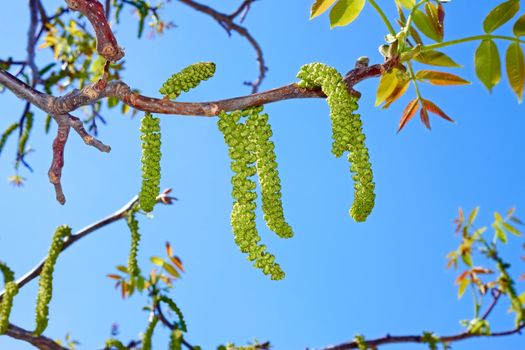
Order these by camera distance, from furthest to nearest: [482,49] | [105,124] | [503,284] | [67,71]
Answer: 1. [67,71]
2. [105,124]
3. [503,284]
4. [482,49]

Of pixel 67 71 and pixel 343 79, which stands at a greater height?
pixel 67 71

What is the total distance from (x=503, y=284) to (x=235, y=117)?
2285 mm

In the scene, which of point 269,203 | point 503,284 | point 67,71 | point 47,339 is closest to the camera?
point 269,203

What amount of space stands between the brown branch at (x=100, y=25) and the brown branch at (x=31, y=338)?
171 cm

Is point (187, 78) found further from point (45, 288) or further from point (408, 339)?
point (408, 339)

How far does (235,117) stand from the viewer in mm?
1411

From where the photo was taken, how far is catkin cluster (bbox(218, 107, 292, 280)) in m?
1.39

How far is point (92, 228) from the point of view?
3.20 meters

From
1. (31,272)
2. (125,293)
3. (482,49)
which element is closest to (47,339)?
(31,272)

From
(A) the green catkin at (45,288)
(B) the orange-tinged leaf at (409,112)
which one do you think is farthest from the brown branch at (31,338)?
(B) the orange-tinged leaf at (409,112)

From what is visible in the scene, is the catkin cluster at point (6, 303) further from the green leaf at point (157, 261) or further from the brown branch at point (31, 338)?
the green leaf at point (157, 261)

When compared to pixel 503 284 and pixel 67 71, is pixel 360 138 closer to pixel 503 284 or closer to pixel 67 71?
pixel 503 284

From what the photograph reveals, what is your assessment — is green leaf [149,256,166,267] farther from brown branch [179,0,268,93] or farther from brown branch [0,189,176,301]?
brown branch [179,0,268,93]

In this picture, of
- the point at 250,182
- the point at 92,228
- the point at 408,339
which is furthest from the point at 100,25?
the point at 408,339
